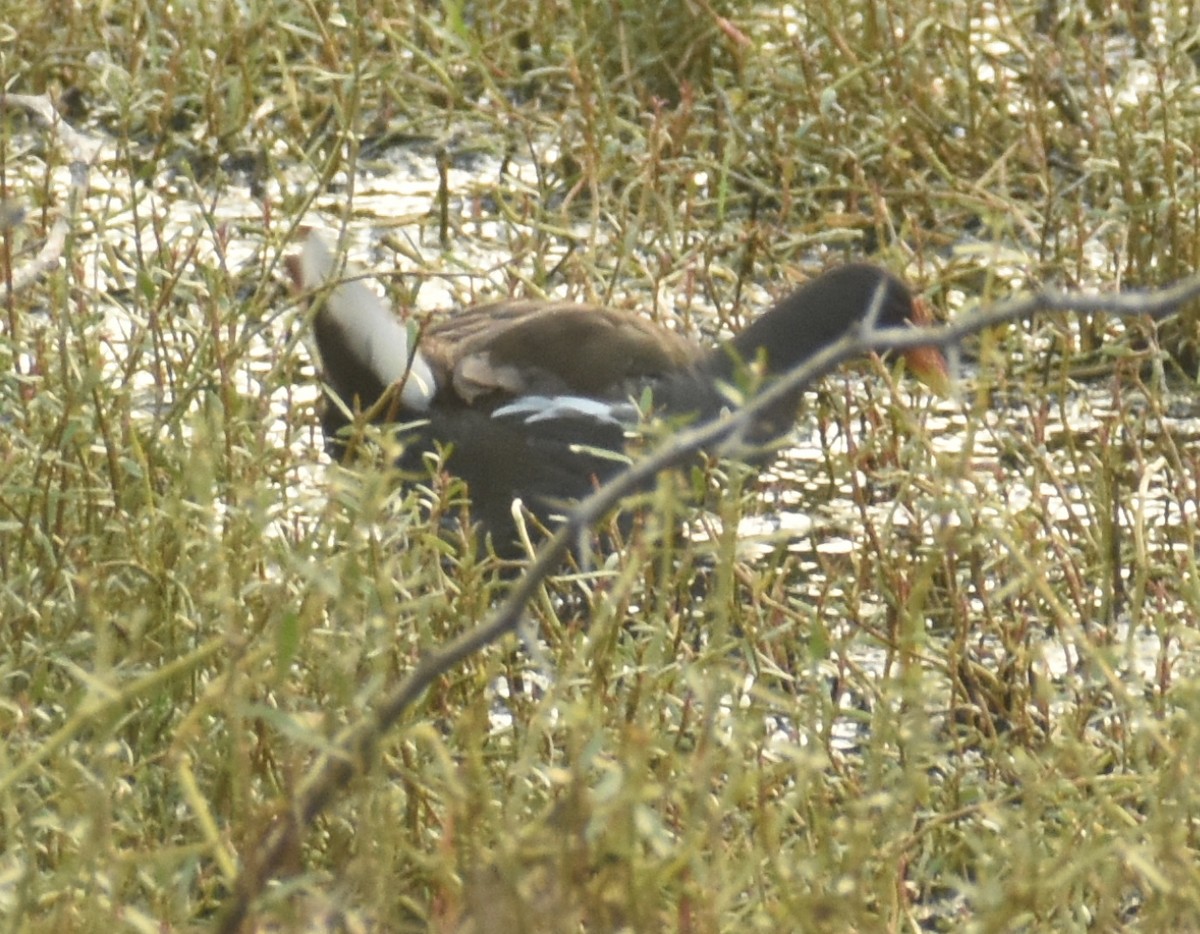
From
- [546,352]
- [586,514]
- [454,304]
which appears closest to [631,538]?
[586,514]

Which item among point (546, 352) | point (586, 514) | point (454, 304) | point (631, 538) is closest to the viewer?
point (586, 514)

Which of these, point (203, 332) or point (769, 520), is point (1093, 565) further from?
point (203, 332)

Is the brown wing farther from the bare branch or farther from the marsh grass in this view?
the bare branch

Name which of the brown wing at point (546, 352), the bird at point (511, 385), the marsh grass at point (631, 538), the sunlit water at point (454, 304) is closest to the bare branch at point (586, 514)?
the marsh grass at point (631, 538)

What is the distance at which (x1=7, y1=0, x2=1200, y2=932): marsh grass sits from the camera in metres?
1.96

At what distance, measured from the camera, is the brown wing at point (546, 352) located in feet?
13.9

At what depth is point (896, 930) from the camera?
2.52 meters

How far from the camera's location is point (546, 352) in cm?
423

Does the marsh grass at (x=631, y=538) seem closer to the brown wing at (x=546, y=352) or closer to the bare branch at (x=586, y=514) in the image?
the bare branch at (x=586, y=514)

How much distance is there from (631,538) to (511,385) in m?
1.48

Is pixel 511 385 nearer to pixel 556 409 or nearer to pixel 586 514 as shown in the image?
pixel 556 409

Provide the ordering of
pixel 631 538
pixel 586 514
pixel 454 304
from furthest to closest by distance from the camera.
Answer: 1. pixel 454 304
2. pixel 631 538
3. pixel 586 514

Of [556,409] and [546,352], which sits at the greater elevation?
[546,352]

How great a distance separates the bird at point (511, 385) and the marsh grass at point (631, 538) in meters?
0.17
